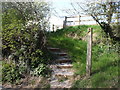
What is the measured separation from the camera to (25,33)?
547 centimetres

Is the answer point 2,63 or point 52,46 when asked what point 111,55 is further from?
point 2,63

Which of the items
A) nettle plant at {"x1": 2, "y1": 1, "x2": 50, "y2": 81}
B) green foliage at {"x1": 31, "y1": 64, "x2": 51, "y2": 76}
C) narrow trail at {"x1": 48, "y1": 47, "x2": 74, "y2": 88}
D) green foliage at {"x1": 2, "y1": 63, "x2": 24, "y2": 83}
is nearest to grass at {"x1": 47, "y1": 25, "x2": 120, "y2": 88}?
narrow trail at {"x1": 48, "y1": 47, "x2": 74, "y2": 88}

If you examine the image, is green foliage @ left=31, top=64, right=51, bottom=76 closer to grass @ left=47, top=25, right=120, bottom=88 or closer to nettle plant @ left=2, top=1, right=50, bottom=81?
nettle plant @ left=2, top=1, right=50, bottom=81

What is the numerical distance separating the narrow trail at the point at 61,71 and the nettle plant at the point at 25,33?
59cm

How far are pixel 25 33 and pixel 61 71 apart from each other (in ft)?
6.18

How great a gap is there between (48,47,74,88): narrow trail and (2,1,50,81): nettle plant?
59 cm

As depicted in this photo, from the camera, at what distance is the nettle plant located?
5.40 meters

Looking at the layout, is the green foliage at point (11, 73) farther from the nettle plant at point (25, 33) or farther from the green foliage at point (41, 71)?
the green foliage at point (41, 71)

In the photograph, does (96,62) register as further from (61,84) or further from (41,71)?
(41,71)

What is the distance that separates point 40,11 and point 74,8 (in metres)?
1.49

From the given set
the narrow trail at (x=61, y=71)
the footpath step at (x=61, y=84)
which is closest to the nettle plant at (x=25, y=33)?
the narrow trail at (x=61, y=71)

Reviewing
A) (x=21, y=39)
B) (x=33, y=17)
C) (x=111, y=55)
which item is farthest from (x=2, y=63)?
(x=111, y=55)

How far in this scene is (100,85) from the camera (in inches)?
154

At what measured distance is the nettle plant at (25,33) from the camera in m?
5.40
